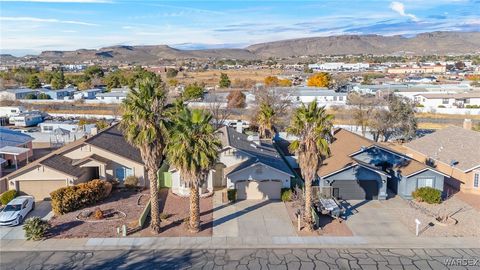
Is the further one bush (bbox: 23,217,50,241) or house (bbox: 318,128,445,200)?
house (bbox: 318,128,445,200)

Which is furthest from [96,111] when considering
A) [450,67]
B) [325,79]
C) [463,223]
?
[450,67]

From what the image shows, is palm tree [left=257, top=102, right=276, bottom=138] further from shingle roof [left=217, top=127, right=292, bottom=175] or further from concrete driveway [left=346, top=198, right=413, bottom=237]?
concrete driveway [left=346, top=198, right=413, bottom=237]

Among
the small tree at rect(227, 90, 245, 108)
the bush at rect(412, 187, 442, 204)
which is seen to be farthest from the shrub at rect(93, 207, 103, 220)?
the small tree at rect(227, 90, 245, 108)

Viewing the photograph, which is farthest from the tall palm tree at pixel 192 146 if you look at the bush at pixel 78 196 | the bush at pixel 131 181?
the bush at pixel 131 181

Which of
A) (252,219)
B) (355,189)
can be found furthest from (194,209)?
(355,189)

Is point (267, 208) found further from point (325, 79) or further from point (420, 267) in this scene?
point (325, 79)

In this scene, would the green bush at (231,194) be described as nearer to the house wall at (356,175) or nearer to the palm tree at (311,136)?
the house wall at (356,175)

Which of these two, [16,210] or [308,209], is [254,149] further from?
[16,210]
